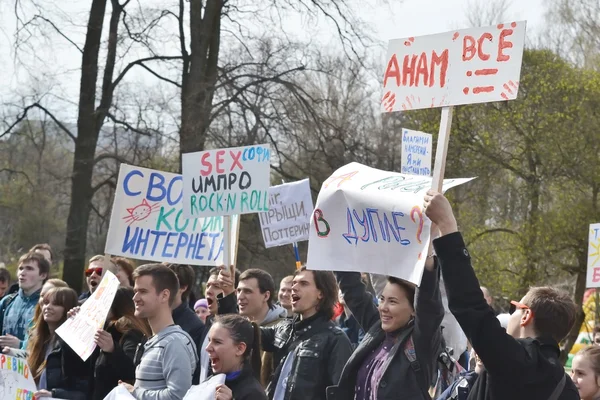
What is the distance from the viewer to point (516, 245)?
23.8 meters

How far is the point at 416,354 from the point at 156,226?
4.19m

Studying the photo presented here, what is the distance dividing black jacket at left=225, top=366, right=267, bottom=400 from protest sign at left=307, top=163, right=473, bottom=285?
656mm

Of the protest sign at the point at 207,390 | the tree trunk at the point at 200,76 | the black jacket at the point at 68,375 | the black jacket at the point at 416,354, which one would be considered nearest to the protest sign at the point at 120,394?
the protest sign at the point at 207,390

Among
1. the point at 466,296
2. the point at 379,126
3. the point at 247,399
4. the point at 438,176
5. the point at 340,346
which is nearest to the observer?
the point at 466,296

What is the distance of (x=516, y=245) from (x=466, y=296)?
2054 cm

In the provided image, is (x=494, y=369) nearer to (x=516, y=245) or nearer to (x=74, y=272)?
(x=74, y=272)

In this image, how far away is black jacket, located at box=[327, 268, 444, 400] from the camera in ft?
15.4

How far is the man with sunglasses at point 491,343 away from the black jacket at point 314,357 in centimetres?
180

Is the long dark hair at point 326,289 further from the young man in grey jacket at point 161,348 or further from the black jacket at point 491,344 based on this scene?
the black jacket at point 491,344

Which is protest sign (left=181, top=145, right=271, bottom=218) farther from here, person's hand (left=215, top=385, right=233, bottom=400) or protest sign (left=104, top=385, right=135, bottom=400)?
person's hand (left=215, top=385, right=233, bottom=400)

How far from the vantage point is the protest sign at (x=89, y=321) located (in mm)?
6473

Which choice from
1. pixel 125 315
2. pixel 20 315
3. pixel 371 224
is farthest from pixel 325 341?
pixel 20 315

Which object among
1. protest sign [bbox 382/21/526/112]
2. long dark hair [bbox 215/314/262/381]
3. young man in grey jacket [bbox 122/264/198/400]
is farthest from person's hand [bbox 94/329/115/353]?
protest sign [bbox 382/21/526/112]

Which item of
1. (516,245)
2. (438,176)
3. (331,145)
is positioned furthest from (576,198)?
(438,176)
